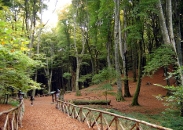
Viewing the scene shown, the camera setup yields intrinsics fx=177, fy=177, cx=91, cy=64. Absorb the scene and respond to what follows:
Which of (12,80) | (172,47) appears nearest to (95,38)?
(172,47)

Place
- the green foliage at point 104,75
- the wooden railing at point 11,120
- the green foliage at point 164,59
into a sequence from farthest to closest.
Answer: the green foliage at point 104,75
the green foliage at point 164,59
the wooden railing at point 11,120

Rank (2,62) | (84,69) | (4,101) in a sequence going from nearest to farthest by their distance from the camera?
(2,62) < (4,101) < (84,69)

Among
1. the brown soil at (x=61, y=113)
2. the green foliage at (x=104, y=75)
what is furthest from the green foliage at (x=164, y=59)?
the green foliage at (x=104, y=75)

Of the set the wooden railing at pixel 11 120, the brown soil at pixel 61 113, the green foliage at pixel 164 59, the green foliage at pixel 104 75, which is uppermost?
the green foliage at pixel 164 59

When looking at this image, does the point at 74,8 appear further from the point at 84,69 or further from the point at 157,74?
the point at 84,69

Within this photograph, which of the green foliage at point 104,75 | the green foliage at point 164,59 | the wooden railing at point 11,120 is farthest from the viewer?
the green foliage at point 104,75

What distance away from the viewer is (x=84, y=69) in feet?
138

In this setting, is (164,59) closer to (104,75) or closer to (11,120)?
(104,75)

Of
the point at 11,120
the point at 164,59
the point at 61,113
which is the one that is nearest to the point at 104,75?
the point at 61,113

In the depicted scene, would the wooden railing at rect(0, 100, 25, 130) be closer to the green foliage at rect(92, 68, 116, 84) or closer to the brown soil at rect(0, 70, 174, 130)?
the brown soil at rect(0, 70, 174, 130)

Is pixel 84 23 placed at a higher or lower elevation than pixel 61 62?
higher

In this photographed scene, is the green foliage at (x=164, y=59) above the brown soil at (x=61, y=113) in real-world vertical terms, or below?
above

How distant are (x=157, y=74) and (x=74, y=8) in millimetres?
16273

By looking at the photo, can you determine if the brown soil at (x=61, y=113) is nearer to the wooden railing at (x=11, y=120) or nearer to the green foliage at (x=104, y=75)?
the wooden railing at (x=11, y=120)
